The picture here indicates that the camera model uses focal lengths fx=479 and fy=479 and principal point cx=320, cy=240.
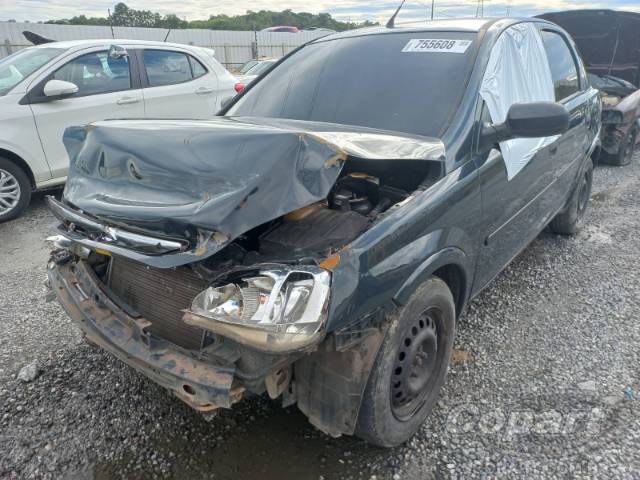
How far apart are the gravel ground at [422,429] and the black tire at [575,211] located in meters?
1.09

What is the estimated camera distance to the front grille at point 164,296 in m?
1.99

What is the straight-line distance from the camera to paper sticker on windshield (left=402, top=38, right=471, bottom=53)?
273 centimetres

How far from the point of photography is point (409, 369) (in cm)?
216

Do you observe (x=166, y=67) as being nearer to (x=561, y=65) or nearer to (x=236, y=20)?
(x=561, y=65)

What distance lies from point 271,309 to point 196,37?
30.6m

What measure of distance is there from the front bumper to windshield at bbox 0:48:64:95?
384cm

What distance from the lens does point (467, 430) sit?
2.33 m

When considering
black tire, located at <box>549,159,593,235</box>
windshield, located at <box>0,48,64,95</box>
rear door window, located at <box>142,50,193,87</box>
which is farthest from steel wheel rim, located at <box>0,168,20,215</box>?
black tire, located at <box>549,159,593,235</box>

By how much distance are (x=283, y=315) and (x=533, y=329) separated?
2.20m

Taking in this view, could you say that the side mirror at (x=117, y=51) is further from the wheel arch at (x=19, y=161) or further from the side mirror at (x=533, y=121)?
the side mirror at (x=533, y=121)

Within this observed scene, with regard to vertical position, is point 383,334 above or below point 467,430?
above

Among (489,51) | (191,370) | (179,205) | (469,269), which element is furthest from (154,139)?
(489,51)

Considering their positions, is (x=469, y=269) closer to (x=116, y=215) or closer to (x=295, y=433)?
(x=295, y=433)

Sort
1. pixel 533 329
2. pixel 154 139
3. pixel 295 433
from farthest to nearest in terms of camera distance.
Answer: pixel 533 329 < pixel 295 433 < pixel 154 139
